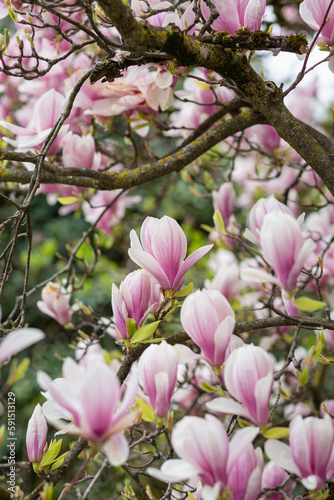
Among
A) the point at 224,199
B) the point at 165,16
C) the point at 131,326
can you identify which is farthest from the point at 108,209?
the point at 131,326

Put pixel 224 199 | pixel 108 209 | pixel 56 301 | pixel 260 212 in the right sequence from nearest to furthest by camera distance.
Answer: pixel 260 212 < pixel 56 301 < pixel 224 199 < pixel 108 209

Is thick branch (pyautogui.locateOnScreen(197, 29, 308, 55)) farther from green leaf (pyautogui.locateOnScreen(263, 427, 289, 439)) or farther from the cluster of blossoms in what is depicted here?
green leaf (pyautogui.locateOnScreen(263, 427, 289, 439))

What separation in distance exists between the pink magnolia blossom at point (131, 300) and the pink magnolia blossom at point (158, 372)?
0.31 ft

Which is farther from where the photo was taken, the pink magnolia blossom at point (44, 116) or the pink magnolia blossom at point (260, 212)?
the pink magnolia blossom at point (44, 116)

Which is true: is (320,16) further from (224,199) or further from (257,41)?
(224,199)

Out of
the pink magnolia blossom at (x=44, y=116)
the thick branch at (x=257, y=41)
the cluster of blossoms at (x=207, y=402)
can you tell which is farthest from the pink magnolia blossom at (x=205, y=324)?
the pink magnolia blossom at (x=44, y=116)

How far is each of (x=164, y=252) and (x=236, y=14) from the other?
36cm

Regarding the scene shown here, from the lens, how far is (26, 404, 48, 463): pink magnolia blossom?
1.98 feet

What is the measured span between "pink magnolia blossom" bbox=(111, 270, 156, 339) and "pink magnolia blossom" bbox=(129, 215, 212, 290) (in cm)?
2

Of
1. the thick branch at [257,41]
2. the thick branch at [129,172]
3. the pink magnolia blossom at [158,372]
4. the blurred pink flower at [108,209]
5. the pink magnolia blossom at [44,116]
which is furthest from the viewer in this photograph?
the blurred pink flower at [108,209]

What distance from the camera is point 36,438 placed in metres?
0.60

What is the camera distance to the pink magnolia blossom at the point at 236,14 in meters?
0.65

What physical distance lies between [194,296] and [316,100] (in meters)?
2.05

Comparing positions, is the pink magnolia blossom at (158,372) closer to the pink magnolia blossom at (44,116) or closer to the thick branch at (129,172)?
the thick branch at (129,172)
